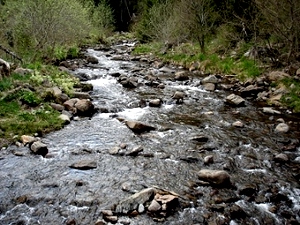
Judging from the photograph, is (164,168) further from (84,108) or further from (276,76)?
(276,76)

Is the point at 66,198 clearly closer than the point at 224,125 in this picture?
Yes

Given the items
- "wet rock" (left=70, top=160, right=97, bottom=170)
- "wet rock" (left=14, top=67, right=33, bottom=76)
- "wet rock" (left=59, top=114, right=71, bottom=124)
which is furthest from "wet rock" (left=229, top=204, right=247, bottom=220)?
"wet rock" (left=14, top=67, right=33, bottom=76)

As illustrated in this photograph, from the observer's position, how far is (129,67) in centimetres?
2473

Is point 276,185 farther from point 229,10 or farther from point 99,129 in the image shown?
point 229,10

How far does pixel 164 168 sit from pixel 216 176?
4.90 ft

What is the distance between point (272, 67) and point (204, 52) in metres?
7.07

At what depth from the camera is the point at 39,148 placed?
376 inches

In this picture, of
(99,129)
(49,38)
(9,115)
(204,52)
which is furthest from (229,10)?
(9,115)

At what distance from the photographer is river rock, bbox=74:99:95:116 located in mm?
13258

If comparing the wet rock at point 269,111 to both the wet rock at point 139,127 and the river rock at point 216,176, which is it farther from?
the river rock at point 216,176

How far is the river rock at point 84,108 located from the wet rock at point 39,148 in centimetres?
367

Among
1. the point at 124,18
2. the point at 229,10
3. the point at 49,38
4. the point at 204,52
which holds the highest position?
the point at 229,10

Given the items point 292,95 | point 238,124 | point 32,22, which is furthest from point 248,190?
point 32,22

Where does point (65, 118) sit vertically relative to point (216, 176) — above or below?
below
